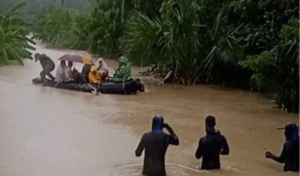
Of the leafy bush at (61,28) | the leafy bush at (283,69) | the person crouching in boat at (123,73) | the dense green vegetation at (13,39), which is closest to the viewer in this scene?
the leafy bush at (283,69)

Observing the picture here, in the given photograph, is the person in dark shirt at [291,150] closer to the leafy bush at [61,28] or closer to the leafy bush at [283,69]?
the leafy bush at [283,69]

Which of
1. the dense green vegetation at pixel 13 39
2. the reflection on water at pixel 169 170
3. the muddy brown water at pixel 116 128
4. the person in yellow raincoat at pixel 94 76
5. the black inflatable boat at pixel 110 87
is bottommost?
the reflection on water at pixel 169 170

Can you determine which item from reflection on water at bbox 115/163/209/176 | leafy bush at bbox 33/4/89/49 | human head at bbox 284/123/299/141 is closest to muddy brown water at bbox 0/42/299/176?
reflection on water at bbox 115/163/209/176

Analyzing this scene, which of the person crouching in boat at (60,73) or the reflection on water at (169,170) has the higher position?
the person crouching in boat at (60,73)

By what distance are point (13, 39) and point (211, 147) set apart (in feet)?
68.8

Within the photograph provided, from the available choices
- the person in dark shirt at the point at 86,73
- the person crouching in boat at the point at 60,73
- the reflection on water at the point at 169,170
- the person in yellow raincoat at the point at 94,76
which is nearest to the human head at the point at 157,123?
the reflection on water at the point at 169,170

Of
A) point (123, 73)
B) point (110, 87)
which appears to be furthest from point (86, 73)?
point (123, 73)

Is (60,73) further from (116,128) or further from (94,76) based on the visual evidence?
(116,128)

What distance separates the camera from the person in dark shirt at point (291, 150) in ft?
27.4

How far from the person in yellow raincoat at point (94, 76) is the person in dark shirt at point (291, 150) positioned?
9863 mm

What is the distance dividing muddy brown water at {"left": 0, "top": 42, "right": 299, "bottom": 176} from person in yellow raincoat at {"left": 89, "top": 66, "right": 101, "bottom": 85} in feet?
2.48

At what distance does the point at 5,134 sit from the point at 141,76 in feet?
46.9

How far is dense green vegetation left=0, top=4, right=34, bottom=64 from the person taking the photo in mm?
27328

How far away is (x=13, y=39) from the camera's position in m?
28.2
